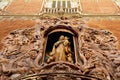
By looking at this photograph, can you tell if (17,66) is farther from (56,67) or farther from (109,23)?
(109,23)

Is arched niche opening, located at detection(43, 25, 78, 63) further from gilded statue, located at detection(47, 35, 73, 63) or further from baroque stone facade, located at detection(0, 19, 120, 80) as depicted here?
gilded statue, located at detection(47, 35, 73, 63)

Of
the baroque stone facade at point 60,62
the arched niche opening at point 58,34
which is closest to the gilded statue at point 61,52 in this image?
the baroque stone facade at point 60,62

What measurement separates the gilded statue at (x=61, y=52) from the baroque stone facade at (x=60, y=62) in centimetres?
26

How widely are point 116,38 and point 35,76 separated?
433 centimetres

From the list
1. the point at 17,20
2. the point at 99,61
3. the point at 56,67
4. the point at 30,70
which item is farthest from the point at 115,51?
the point at 17,20

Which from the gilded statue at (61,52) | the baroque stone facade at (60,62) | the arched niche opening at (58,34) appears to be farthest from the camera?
the arched niche opening at (58,34)

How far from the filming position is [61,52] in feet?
29.7

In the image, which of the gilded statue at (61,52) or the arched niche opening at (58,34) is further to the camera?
the arched niche opening at (58,34)

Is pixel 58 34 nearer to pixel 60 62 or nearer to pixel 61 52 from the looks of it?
pixel 61 52

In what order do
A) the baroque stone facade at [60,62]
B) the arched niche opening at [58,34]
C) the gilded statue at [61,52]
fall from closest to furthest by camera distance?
the baroque stone facade at [60,62] → the gilded statue at [61,52] → the arched niche opening at [58,34]

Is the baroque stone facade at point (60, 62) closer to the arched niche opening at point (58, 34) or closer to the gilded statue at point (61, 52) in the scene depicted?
the arched niche opening at point (58, 34)

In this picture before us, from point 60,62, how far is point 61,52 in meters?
0.75

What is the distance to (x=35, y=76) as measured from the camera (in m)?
7.85

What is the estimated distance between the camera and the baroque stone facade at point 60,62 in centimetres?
800
